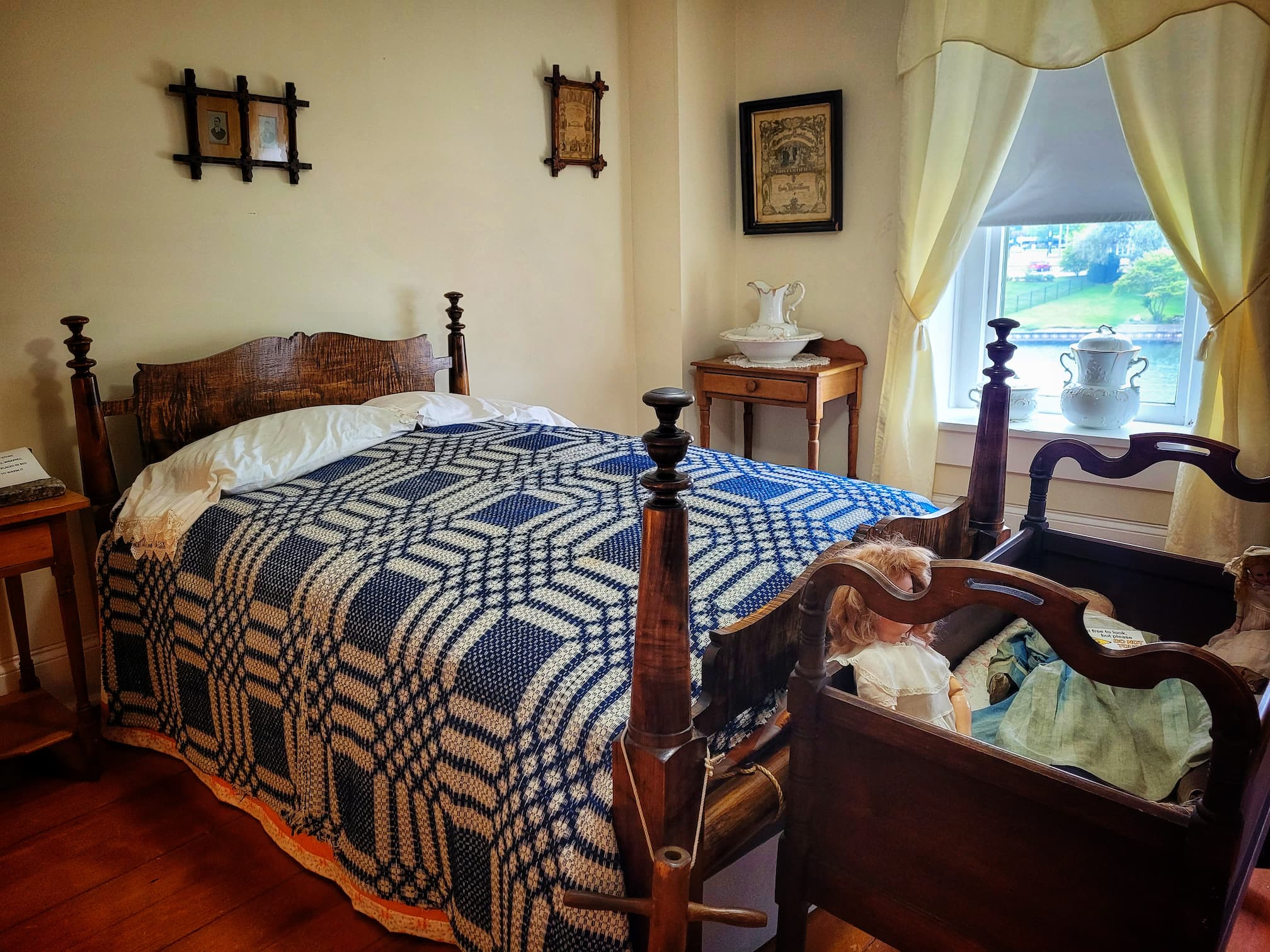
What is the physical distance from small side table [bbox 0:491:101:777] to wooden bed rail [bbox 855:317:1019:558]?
186 cm

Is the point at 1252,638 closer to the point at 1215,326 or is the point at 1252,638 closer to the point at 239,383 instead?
the point at 1215,326

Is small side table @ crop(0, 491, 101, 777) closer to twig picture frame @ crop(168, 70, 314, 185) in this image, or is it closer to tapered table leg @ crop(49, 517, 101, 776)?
tapered table leg @ crop(49, 517, 101, 776)

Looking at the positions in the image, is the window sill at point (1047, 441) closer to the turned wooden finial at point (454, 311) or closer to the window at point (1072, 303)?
the window at point (1072, 303)

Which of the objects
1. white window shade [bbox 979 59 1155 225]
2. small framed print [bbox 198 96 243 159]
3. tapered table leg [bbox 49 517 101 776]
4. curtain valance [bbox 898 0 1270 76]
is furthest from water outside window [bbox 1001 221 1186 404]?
tapered table leg [bbox 49 517 101 776]

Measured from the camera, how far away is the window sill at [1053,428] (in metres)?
3.05

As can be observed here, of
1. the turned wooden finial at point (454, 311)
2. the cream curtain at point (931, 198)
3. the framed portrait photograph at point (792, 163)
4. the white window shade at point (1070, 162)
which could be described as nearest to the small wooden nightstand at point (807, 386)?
the cream curtain at point (931, 198)

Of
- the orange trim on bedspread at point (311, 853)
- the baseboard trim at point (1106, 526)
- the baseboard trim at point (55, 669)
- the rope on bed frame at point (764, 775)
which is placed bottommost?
the orange trim on bedspread at point (311, 853)

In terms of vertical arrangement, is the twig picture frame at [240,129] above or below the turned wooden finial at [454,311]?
above

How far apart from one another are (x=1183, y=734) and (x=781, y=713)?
1.92ft

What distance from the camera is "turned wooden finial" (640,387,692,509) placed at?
953mm

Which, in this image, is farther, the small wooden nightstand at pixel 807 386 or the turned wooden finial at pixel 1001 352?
the small wooden nightstand at pixel 807 386

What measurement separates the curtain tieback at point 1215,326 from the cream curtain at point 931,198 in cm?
85

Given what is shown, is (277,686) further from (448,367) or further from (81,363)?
(448,367)

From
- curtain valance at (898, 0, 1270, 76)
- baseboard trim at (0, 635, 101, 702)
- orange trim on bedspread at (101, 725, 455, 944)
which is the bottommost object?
orange trim on bedspread at (101, 725, 455, 944)
